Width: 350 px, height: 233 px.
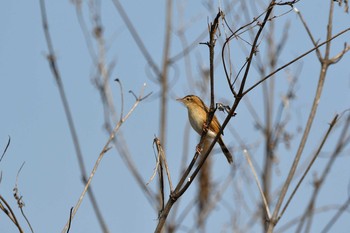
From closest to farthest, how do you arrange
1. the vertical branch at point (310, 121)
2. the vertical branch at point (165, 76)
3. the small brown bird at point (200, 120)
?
the vertical branch at point (310, 121) → the vertical branch at point (165, 76) → the small brown bird at point (200, 120)

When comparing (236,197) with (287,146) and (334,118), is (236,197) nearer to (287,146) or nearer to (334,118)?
(287,146)

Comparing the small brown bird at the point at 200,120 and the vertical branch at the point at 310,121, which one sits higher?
the small brown bird at the point at 200,120

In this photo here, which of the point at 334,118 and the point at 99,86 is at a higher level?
the point at 99,86

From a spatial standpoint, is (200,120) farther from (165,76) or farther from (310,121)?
(310,121)

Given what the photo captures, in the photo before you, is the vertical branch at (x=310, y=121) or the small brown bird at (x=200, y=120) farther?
the small brown bird at (x=200, y=120)

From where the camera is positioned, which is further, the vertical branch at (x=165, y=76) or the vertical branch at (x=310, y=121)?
the vertical branch at (x=165, y=76)

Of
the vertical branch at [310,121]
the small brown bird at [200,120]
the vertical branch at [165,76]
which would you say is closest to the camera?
the vertical branch at [310,121]

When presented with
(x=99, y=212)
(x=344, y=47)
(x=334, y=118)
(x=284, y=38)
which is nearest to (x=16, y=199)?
(x=99, y=212)

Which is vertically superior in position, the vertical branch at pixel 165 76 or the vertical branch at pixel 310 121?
the vertical branch at pixel 165 76

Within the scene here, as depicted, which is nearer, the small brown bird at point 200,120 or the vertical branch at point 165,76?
the vertical branch at point 165,76

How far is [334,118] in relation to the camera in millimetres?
3727

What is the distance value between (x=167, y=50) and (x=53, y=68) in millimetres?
1465

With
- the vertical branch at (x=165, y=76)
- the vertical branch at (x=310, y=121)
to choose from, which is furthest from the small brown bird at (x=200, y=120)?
the vertical branch at (x=310, y=121)

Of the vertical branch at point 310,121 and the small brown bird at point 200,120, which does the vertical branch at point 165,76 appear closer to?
the small brown bird at point 200,120
